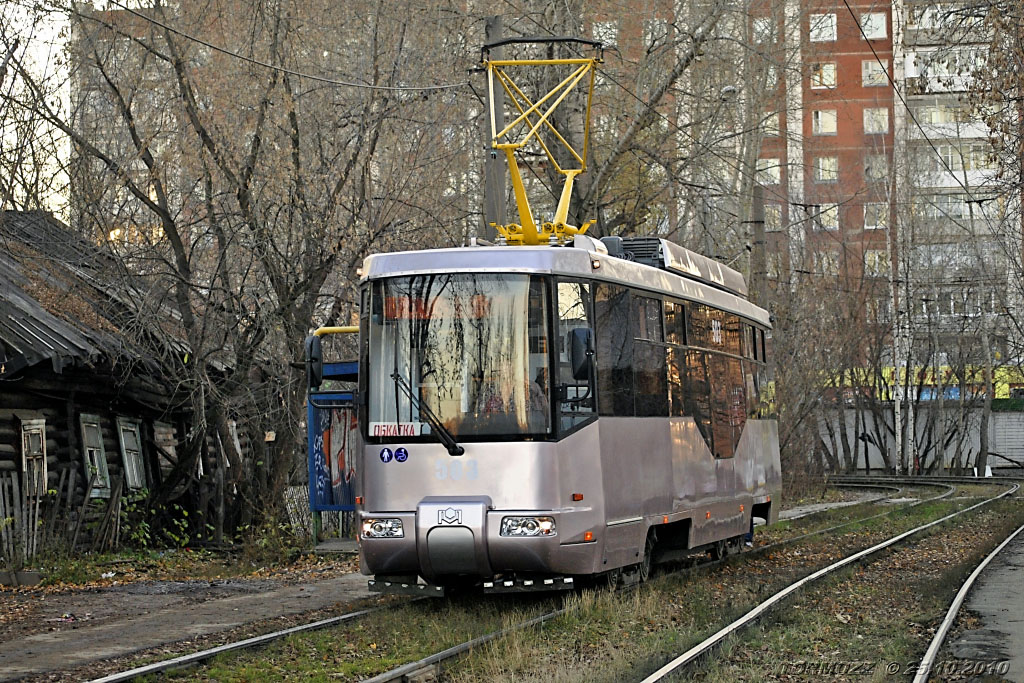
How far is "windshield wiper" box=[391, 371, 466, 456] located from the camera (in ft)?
38.0

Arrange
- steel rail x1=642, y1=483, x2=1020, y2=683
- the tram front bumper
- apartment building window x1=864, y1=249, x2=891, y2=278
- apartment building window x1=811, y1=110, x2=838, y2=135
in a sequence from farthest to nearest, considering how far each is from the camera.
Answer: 1. apartment building window x1=811, y1=110, x2=838, y2=135
2. apartment building window x1=864, y1=249, x2=891, y2=278
3. the tram front bumper
4. steel rail x1=642, y1=483, x2=1020, y2=683

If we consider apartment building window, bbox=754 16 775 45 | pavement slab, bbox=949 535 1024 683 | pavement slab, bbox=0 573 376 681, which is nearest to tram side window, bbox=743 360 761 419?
pavement slab, bbox=949 535 1024 683

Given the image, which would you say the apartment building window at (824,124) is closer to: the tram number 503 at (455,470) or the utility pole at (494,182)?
the utility pole at (494,182)

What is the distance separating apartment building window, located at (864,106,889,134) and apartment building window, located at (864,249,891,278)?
20.9ft

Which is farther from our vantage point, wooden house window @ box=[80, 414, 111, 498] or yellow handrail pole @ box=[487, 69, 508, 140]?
Result: wooden house window @ box=[80, 414, 111, 498]

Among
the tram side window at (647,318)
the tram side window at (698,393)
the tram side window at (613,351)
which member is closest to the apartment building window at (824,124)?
the tram side window at (698,393)

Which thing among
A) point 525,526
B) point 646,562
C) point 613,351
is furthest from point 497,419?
point 646,562

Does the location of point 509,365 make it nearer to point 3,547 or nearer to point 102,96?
point 3,547

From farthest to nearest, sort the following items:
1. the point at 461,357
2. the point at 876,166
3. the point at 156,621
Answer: the point at 876,166 → the point at 156,621 → the point at 461,357

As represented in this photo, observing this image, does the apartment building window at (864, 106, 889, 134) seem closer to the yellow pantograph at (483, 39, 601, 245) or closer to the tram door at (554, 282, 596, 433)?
the yellow pantograph at (483, 39, 601, 245)

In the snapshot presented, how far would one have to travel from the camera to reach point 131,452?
75.2 feet

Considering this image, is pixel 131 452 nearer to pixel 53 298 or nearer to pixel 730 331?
pixel 53 298

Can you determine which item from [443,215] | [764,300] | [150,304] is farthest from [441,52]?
[764,300]

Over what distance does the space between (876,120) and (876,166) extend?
19.4ft
